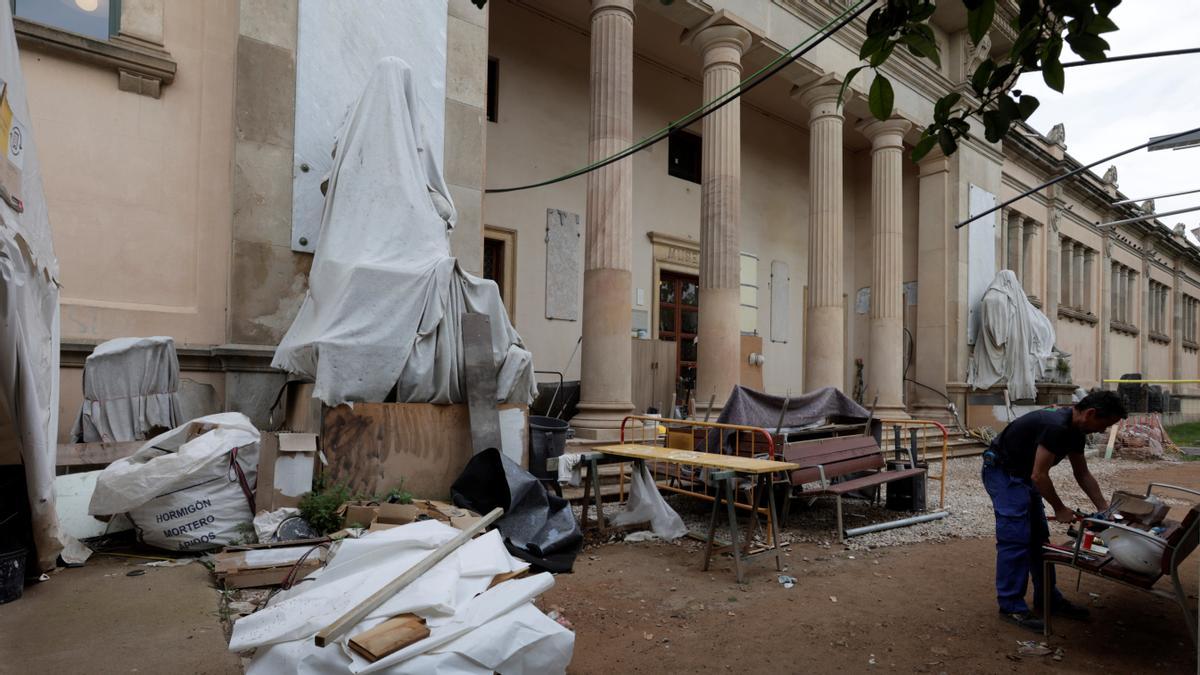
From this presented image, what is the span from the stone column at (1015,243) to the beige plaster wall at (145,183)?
20.1 meters

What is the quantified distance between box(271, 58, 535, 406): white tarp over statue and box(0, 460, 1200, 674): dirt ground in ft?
5.94

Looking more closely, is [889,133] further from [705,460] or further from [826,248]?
[705,460]

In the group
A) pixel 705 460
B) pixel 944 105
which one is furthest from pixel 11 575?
pixel 944 105

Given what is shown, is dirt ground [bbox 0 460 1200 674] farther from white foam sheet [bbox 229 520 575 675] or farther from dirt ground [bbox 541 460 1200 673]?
white foam sheet [bbox 229 520 575 675]

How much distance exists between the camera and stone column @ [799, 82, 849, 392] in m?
12.2

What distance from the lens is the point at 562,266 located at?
11781 mm

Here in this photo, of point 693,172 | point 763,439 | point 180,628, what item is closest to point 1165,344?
point 693,172

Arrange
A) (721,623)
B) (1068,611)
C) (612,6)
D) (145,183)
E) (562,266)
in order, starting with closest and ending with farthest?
1. (721,623)
2. (1068,611)
3. (145,183)
4. (612,6)
5. (562,266)

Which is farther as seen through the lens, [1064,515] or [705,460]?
[705,460]

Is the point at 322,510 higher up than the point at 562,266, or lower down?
lower down

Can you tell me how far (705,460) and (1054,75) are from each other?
3.76m

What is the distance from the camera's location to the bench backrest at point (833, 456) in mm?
6355

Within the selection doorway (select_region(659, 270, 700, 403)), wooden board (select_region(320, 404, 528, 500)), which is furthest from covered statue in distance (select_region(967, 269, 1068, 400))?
wooden board (select_region(320, 404, 528, 500))

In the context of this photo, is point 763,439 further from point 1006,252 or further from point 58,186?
point 1006,252
